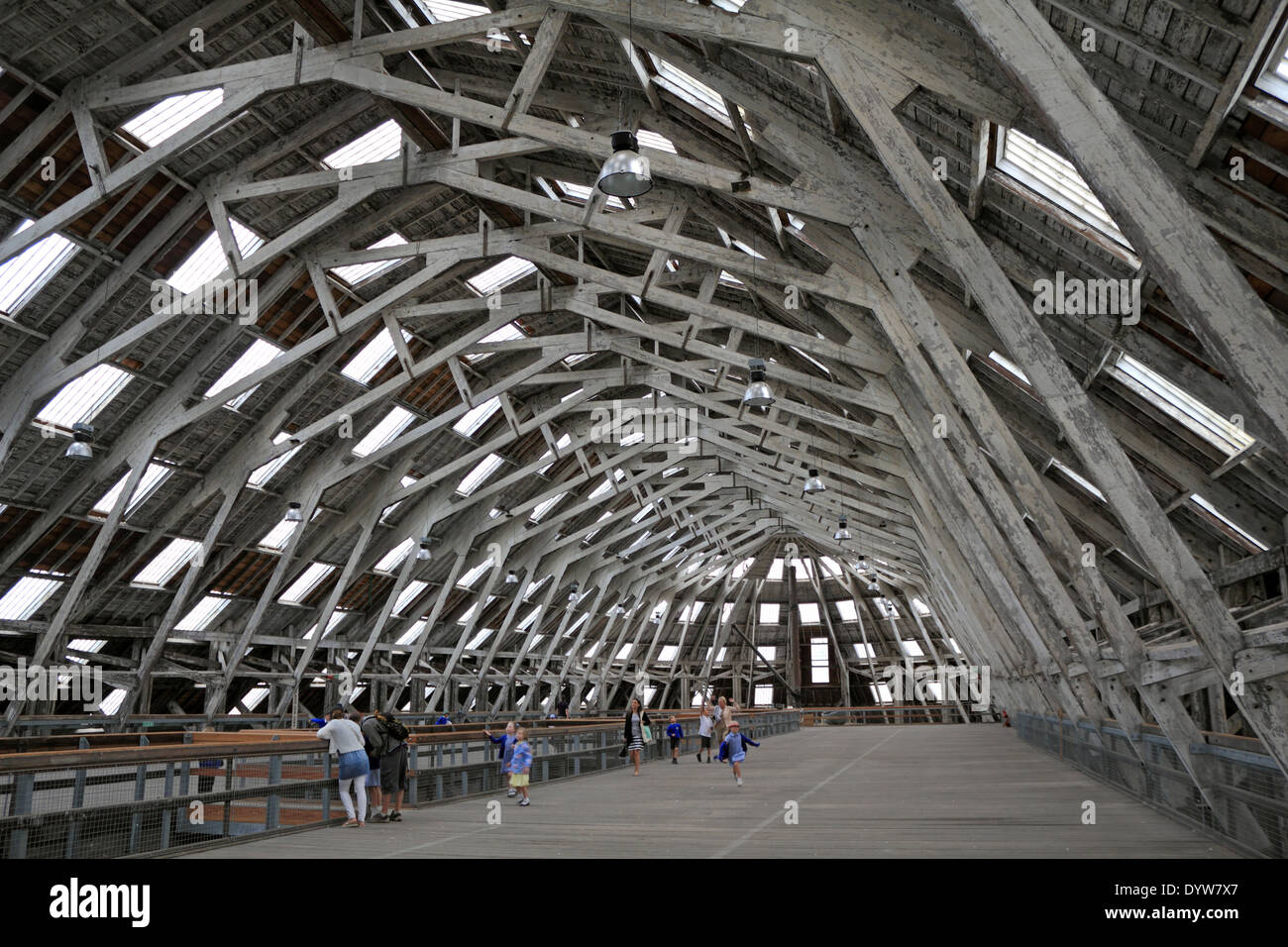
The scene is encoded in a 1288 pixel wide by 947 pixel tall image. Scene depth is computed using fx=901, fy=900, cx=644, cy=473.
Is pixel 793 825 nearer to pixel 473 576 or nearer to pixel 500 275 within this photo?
pixel 500 275

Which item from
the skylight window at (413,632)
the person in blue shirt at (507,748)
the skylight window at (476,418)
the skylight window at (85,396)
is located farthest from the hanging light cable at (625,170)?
the skylight window at (413,632)

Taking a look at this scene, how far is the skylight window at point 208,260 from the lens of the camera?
15.0 metres

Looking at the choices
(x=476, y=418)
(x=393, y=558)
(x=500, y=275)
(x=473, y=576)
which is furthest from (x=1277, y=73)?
(x=473, y=576)

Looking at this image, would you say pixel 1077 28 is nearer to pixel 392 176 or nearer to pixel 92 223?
pixel 392 176

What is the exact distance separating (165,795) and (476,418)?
15803 mm

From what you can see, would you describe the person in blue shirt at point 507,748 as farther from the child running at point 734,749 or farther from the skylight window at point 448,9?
the skylight window at point 448,9

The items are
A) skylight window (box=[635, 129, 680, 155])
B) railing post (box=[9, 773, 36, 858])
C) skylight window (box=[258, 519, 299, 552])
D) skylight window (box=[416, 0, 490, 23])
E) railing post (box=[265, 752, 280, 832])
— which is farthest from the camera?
skylight window (box=[258, 519, 299, 552])

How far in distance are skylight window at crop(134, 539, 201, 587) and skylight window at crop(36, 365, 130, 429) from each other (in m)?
4.86

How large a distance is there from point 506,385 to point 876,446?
29.8 feet

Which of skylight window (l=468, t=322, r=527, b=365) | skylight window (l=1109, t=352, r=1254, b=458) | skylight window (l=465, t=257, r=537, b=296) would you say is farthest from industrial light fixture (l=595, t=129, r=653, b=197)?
skylight window (l=468, t=322, r=527, b=365)

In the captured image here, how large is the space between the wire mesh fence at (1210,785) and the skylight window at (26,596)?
775 inches

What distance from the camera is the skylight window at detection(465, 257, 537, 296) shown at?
62.2 ft

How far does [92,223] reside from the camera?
13461 mm

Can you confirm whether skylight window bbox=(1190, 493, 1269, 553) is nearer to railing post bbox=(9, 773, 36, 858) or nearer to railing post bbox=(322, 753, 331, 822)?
railing post bbox=(322, 753, 331, 822)
